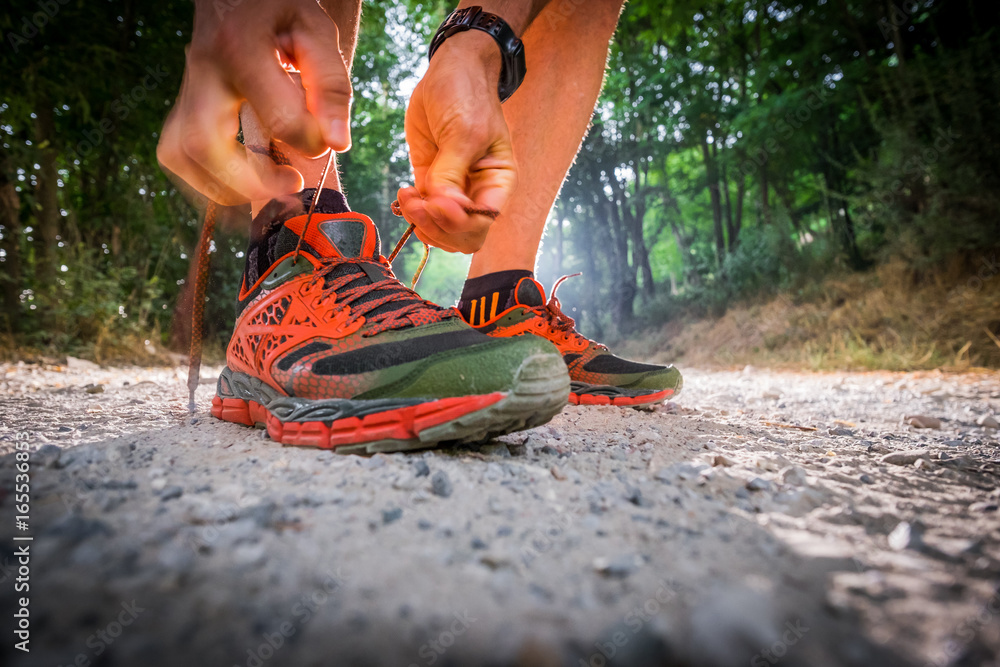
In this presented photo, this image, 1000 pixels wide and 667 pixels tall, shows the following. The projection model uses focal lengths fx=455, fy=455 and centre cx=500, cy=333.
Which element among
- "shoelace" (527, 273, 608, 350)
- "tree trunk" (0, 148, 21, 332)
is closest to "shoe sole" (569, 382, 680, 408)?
"shoelace" (527, 273, 608, 350)

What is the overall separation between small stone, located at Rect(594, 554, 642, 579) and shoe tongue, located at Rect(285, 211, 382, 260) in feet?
3.09

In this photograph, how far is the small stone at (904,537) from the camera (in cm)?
→ 59

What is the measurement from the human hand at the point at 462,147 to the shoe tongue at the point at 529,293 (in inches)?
24.7

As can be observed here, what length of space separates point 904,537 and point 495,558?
0.55 m

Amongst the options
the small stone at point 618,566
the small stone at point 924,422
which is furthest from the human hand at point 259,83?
the small stone at point 924,422

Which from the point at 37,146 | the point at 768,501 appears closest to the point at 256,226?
the point at 768,501

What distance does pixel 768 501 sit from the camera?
2.45 feet

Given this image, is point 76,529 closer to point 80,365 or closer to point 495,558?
point 495,558

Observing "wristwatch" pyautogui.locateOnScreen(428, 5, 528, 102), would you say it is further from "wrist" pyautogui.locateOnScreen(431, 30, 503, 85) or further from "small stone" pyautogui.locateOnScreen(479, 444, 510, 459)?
"small stone" pyautogui.locateOnScreen(479, 444, 510, 459)

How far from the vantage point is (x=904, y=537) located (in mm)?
606

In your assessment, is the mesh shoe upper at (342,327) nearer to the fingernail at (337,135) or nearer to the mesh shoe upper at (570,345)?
the fingernail at (337,135)

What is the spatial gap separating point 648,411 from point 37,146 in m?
5.57

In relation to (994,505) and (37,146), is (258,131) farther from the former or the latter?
(37,146)

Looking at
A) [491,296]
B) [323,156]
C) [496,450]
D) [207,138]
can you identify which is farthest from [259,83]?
[491,296]
